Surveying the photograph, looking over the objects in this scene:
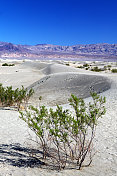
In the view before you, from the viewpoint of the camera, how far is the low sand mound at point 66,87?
13.6 meters

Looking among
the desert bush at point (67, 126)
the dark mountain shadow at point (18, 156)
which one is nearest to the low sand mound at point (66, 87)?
the dark mountain shadow at point (18, 156)

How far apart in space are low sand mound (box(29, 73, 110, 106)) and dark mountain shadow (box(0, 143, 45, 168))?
288 inches

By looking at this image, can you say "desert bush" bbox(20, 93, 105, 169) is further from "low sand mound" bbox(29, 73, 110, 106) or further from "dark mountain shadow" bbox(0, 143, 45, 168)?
"low sand mound" bbox(29, 73, 110, 106)

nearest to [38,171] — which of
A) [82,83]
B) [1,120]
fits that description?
[1,120]

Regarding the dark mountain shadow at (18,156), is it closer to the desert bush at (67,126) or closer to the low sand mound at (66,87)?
the desert bush at (67,126)

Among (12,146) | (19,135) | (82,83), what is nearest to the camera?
(12,146)

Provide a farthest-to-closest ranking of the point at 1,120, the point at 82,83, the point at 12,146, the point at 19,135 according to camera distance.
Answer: the point at 82,83
the point at 1,120
the point at 19,135
the point at 12,146

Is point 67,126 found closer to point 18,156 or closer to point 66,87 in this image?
point 18,156

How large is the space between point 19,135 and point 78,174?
271 cm

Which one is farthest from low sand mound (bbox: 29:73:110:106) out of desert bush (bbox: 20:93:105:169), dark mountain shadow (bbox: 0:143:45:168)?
desert bush (bbox: 20:93:105:169)

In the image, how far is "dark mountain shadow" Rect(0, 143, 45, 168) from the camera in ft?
14.1

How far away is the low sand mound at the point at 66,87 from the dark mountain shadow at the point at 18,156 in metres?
7.30

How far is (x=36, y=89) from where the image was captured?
Answer: 17031 mm

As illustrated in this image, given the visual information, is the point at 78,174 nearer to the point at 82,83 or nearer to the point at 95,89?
the point at 95,89
